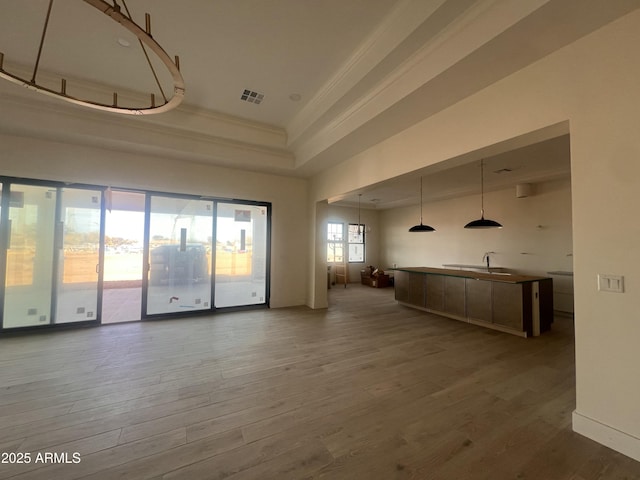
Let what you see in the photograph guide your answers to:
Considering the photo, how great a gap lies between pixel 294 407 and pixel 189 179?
4662mm

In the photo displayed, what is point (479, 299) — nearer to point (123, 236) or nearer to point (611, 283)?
point (611, 283)

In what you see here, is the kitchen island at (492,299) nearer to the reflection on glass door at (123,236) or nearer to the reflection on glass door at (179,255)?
the reflection on glass door at (179,255)

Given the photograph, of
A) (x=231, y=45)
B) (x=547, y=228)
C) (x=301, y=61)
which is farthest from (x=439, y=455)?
(x=547, y=228)

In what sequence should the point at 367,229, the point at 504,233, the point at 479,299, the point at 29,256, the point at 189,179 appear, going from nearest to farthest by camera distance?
the point at 29,256, the point at 479,299, the point at 189,179, the point at 504,233, the point at 367,229

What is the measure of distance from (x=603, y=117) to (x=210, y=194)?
18.7 feet

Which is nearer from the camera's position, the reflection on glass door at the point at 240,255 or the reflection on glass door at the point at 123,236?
the reflection on glass door at the point at 123,236

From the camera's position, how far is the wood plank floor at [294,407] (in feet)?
5.70

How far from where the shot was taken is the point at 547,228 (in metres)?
6.22

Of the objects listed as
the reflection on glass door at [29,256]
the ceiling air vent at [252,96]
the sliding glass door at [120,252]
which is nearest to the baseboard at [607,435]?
the ceiling air vent at [252,96]

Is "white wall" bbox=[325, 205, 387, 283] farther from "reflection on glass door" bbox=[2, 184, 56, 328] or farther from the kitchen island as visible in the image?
"reflection on glass door" bbox=[2, 184, 56, 328]

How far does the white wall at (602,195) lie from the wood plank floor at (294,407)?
0.40m

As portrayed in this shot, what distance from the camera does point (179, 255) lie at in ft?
17.3

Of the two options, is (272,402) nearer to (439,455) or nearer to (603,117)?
(439,455)

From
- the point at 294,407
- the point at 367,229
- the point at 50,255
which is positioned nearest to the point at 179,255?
the point at 50,255
